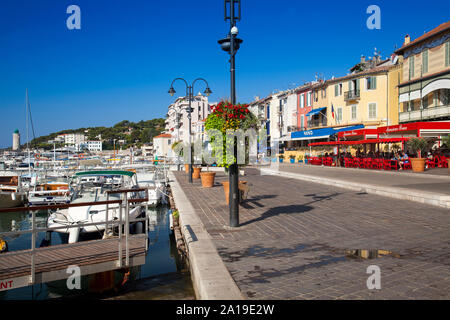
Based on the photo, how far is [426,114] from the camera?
29.4 metres

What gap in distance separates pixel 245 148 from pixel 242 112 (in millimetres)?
1775

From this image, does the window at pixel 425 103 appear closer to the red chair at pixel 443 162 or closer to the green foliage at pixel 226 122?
the red chair at pixel 443 162

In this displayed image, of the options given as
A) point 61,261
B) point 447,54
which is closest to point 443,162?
point 447,54

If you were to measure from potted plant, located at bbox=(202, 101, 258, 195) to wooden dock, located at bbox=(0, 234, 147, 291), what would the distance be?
10.4ft

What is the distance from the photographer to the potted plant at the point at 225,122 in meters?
8.68

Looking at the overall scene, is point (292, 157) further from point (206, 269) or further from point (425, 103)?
point (206, 269)

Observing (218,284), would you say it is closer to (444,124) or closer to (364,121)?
(444,124)

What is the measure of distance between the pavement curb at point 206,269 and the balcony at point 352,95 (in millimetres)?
36982

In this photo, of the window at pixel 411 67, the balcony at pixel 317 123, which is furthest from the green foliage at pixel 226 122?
the balcony at pixel 317 123

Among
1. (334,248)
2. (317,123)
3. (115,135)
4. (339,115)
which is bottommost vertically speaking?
(334,248)

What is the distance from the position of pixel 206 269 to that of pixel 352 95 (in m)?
40.3

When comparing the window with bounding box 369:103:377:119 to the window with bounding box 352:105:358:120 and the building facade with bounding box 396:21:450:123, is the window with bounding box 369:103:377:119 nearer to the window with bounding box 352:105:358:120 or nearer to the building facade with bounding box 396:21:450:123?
the window with bounding box 352:105:358:120

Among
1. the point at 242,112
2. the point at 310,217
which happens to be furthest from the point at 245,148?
the point at 310,217

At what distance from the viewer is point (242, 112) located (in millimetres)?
8812
